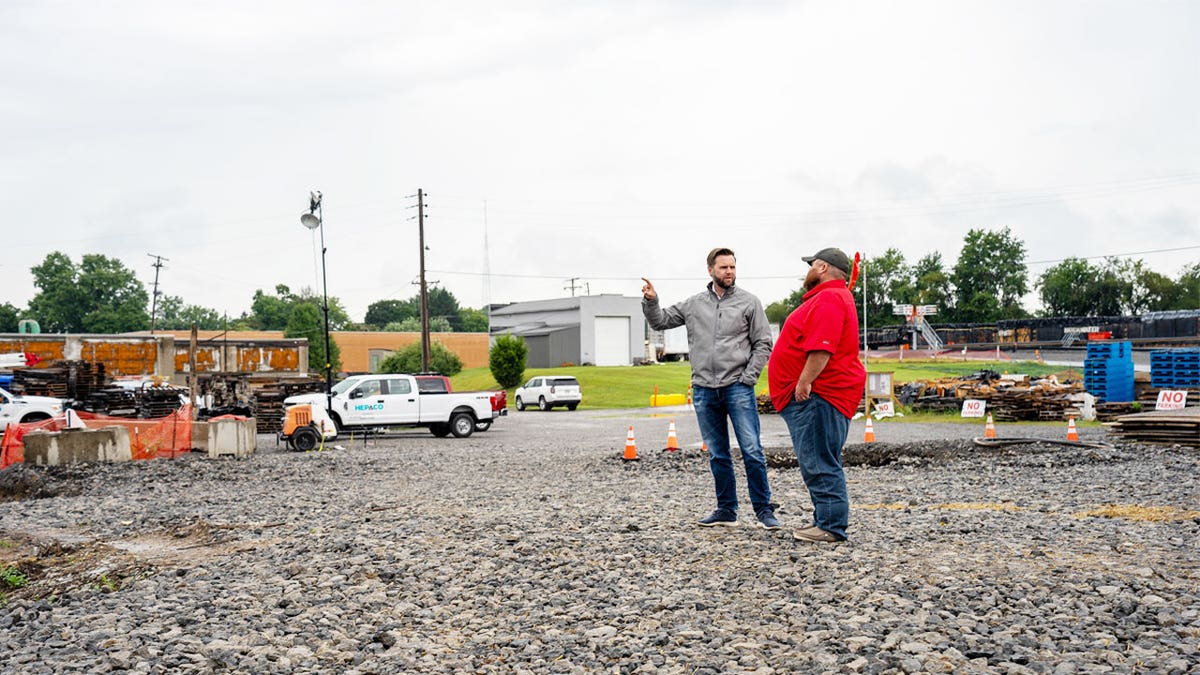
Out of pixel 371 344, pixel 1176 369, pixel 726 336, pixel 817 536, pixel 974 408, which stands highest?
pixel 371 344

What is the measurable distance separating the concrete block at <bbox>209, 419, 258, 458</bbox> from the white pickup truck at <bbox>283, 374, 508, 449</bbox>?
5148mm

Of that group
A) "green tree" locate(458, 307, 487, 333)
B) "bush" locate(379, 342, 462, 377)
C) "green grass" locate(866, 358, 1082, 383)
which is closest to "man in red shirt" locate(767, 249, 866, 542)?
"green grass" locate(866, 358, 1082, 383)

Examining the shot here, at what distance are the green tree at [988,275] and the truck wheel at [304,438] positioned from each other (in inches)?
3943

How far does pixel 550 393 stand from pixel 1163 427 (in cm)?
2823

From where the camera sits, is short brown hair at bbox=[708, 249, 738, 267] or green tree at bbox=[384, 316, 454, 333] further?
green tree at bbox=[384, 316, 454, 333]

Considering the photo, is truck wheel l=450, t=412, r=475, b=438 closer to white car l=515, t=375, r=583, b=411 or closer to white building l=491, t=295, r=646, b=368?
white car l=515, t=375, r=583, b=411

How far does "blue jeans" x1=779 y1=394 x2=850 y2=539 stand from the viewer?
6.31m

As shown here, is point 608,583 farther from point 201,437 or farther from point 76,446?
point 201,437

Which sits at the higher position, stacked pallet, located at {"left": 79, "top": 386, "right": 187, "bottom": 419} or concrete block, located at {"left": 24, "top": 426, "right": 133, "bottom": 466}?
stacked pallet, located at {"left": 79, "top": 386, "right": 187, "bottom": 419}

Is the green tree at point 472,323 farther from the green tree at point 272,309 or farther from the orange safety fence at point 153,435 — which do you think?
the orange safety fence at point 153,435

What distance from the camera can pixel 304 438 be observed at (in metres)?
20.0

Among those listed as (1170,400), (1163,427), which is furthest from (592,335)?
(1163,427)

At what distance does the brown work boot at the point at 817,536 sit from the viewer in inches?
258

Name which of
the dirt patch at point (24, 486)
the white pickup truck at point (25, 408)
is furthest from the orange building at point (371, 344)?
the dirt patch at point (24, 486)
